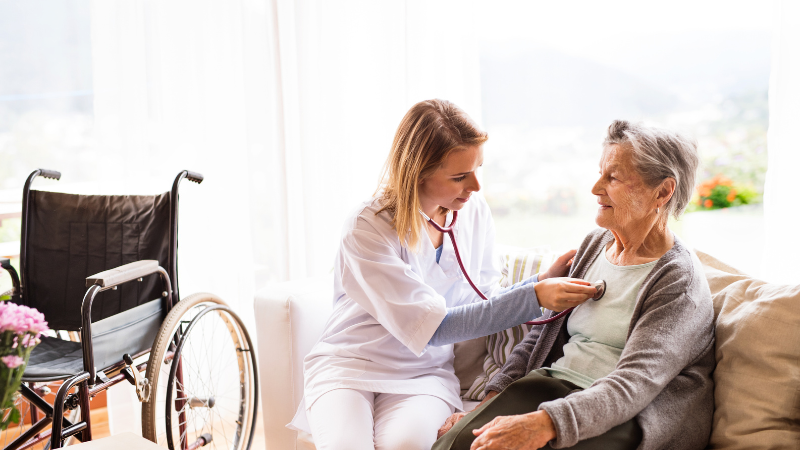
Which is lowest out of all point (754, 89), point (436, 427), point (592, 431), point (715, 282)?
point (436, 427)

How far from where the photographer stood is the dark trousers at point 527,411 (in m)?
1.16

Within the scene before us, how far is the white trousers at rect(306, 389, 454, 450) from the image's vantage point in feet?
4.52

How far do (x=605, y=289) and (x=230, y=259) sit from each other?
5.59 ft

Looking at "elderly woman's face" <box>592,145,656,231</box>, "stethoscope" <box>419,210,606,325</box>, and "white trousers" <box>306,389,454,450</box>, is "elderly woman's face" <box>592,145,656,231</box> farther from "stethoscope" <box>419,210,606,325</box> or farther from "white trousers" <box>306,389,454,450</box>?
"white trousers" <box>306,389,454,450</box>

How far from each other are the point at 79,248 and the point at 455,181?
1.31 metres

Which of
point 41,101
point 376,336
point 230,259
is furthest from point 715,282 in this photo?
point 41,101

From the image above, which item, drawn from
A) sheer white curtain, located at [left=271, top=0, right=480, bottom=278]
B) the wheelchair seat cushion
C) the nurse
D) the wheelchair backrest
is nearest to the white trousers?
the nurse

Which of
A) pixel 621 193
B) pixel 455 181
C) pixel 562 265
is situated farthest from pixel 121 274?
pixel 621 193

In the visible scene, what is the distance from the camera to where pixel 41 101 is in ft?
8.39

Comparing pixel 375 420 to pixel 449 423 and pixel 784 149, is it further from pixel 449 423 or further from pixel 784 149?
pixel 784 149

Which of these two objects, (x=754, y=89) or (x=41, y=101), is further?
(x=754, y=89)

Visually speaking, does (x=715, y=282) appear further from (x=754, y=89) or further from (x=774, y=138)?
(x=754, y=89)

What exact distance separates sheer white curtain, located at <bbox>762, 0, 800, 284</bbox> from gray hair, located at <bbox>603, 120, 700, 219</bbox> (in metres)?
0.51

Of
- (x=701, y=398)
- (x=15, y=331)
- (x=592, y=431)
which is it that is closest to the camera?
(x=15, y=331)
